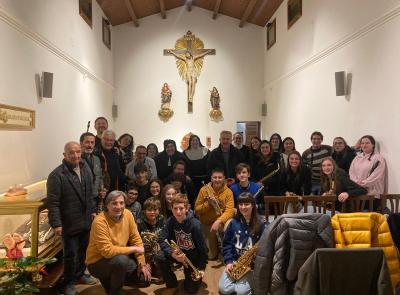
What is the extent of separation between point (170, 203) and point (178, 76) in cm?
677

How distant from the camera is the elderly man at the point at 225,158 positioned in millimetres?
4855

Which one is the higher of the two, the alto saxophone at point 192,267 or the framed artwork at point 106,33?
the framed artwork at point 106,33

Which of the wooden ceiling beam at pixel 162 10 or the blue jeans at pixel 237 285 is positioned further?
the wooden ceiling beam at pixel 162 10

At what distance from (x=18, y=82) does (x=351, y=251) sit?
3774 millimetres

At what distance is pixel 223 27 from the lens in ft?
33.6

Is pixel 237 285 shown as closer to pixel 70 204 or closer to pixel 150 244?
pixel 150 244

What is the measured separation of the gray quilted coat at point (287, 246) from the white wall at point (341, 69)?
1975 mm

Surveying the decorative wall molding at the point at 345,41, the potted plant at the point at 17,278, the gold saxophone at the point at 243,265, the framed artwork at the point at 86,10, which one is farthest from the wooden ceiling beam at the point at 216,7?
the potted plant at the point at 17,278

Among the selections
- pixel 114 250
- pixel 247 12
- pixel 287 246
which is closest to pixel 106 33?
pixel 247 12

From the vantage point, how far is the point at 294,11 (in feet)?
25.1

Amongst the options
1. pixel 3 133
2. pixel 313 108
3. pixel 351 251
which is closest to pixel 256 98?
pixel 313 108

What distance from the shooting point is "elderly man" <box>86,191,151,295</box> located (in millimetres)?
3039

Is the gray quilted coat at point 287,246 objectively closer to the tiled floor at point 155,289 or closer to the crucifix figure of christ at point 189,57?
the tiled floor at point 155,289

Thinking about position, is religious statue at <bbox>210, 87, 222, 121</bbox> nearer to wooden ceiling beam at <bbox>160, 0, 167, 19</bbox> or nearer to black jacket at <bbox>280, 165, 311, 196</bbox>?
wooden ceiling beam at <bbox>160, 0, 167, 19</bbox>
